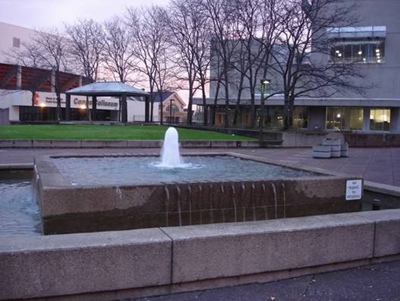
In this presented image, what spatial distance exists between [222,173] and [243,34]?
29.0 metres

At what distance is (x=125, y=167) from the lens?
411 inches

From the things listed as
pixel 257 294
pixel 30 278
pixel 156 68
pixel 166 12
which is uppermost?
pixel 166 12

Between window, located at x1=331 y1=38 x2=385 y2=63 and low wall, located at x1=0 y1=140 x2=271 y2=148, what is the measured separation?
93.3 feet

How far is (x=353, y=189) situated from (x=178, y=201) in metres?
3.48

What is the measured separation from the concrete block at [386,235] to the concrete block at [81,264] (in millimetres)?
2738

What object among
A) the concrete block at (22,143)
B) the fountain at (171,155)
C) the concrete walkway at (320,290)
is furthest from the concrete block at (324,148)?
the concrete walkway at (320,290)

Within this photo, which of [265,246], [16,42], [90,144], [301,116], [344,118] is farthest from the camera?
[16,42]

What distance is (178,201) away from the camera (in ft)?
23.3

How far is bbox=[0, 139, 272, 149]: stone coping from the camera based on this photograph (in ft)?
78.1

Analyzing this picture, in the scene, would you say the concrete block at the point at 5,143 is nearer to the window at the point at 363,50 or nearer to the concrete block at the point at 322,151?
the concrete block at the point at 322,151

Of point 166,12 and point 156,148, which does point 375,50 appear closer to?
point 166,12

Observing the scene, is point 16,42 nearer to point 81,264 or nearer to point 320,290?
Answer: point 81,264

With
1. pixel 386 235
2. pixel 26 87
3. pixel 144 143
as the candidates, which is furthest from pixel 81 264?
pixel 26 87

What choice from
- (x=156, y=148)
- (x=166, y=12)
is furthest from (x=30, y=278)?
(x=166, y=12)
